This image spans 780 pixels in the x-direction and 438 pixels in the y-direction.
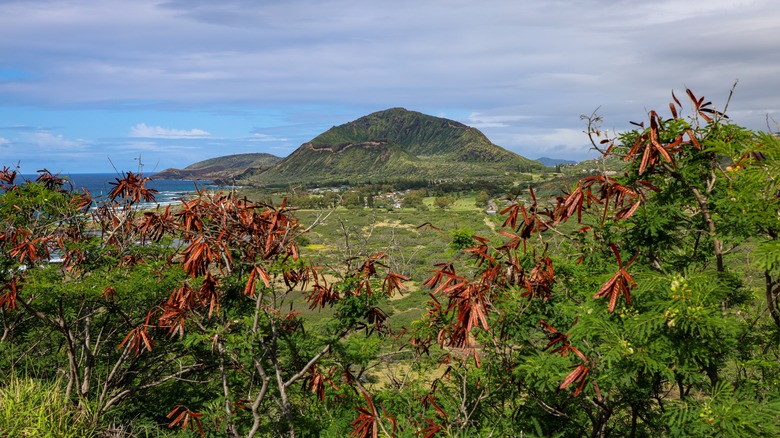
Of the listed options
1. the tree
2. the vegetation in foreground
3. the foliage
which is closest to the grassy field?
the vegetation in foreground

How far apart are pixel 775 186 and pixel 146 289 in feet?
26.1

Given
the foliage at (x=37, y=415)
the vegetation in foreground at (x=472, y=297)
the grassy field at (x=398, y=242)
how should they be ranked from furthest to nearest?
the grassy field at (x=398, y=242) → the foliage at (x=37, y=415) → the vegetation in foreground at (x=472, y=297)

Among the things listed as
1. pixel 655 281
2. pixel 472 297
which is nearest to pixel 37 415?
pixel 472 297

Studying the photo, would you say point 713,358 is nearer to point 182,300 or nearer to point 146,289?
point 182,300

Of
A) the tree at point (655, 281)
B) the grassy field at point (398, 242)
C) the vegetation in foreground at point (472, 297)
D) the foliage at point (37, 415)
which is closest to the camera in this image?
the tree at point (655, 281)

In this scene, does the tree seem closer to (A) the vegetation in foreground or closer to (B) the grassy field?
(A) the vegetation in foreground

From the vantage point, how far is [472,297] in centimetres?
349

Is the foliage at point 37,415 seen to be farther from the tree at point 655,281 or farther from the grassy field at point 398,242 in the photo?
the tree at point 655,281

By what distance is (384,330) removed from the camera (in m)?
6.50

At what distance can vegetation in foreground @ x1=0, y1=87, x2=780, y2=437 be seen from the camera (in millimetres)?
4082

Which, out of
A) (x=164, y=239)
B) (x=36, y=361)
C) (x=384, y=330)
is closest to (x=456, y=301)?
(x=384, y=330)

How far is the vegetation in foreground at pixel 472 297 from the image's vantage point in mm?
4082

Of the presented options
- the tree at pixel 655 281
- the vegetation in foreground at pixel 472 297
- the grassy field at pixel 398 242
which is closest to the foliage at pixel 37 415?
the vegetation in foreground at pixel 472 297

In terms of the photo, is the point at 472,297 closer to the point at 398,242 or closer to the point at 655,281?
the point at 655,281
